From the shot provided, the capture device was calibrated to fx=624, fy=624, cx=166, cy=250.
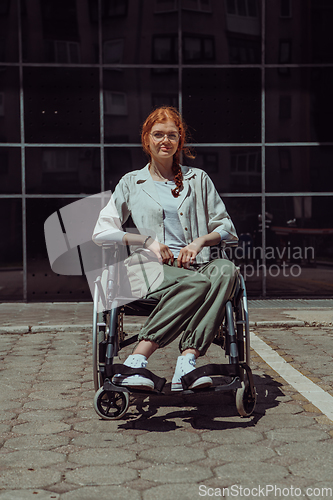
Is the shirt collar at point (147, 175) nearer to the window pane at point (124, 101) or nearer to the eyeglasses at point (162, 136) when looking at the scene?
the eyeglasses at point (162, 136)

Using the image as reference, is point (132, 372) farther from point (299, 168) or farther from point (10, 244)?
point (299, 168)

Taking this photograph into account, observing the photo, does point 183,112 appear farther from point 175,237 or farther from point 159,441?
point 159,441

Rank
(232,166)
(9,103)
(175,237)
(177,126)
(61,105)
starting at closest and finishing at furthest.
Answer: (175,237) → (177,126) → (9,103) → (61,105) → (232,166)

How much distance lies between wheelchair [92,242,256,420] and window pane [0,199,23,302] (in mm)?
6769

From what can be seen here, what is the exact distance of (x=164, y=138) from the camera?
4.12m

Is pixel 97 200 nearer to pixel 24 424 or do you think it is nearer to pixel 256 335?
Answer: pixel 256 335

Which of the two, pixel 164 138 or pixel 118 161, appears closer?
pixel 164 138

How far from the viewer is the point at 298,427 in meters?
3.53

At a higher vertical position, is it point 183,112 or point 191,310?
point 183,112

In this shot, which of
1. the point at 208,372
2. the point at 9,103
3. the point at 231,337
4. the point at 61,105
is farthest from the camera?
the point at 61,105

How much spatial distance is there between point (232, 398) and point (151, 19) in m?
7.98

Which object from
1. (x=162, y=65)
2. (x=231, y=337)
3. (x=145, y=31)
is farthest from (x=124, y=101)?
(x=231, y=337)

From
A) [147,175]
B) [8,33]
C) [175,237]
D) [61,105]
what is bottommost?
[175,237]

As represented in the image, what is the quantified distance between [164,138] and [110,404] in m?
1.74
